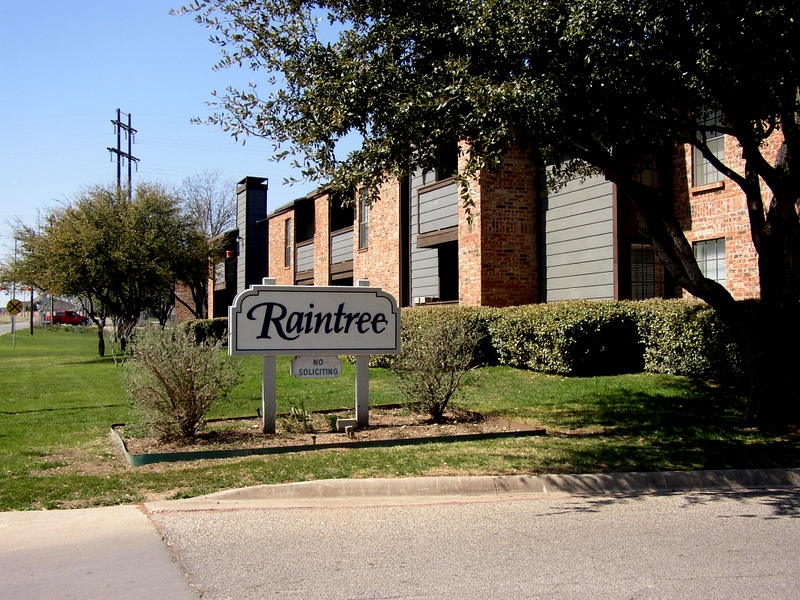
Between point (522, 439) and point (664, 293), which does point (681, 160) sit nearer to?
point (664, 293)

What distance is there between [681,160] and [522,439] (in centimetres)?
908

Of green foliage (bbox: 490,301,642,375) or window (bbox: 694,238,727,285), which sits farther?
window (bbox: 694,238,727,285)

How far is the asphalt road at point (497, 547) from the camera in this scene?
15.7ft

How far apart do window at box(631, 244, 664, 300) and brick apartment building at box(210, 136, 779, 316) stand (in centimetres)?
2

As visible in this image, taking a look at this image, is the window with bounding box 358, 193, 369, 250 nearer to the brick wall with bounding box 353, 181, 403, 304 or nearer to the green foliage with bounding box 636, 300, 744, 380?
the brick wall with bounding box 353, 181, 403, 304

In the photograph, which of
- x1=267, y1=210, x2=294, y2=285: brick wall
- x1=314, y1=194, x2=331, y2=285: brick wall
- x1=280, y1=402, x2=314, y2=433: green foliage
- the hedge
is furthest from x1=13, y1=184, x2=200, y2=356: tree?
x1=280, y1=402, x2=314, y2=433: green foliage

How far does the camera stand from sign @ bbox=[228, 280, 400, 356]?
390 inches

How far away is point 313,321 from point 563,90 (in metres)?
4.24

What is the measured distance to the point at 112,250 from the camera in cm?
3053

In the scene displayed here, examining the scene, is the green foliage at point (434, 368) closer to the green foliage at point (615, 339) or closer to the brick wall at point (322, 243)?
the green foliage at point (615, 339)

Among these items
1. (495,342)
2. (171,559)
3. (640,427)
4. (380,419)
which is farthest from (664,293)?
(171,559)

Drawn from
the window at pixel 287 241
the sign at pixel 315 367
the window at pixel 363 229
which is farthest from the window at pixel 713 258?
the window at pixel 287 241

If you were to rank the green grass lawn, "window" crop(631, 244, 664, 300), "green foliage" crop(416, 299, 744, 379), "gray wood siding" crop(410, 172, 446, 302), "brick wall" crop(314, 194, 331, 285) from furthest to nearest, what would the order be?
"brick wall" crop(314, 194, 331, 285) → "gray wood siding" crop(410, 172, 446, 302) → "window" crop(631, 244, 664, 300) → "green foliage" crop(416, 299, 744, 379) → the green grass lawn

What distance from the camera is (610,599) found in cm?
457
